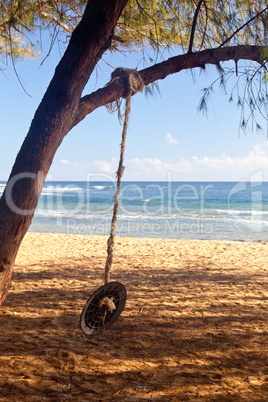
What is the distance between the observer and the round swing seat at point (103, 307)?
227 centimetres

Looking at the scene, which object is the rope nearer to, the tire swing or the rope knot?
the tire swing

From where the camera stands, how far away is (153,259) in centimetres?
623

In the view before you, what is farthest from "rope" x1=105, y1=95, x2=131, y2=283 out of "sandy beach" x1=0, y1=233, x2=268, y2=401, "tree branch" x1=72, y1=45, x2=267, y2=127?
"sandy beach" x1=0, y1=233, x2=268, y2=401

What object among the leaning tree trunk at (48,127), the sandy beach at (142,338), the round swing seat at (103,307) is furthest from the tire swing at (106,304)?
the leaning tree trunk at (48,127)

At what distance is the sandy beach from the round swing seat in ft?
0.73

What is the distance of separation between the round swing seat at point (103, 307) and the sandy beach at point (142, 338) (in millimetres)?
223

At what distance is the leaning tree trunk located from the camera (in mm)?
2275

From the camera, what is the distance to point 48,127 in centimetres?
238

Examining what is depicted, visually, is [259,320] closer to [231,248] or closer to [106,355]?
[106,355]

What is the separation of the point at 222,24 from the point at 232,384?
9.21 ft

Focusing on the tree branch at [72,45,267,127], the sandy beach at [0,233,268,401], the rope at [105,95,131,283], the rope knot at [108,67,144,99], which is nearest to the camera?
the sandy beach at [0,233,268,401]

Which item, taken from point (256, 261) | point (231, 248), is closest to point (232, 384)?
point (256, 261)

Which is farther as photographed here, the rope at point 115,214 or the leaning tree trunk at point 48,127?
the rope at point 115,214

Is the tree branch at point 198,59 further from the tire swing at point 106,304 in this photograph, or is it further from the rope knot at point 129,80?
the tire swing at point 106,304
